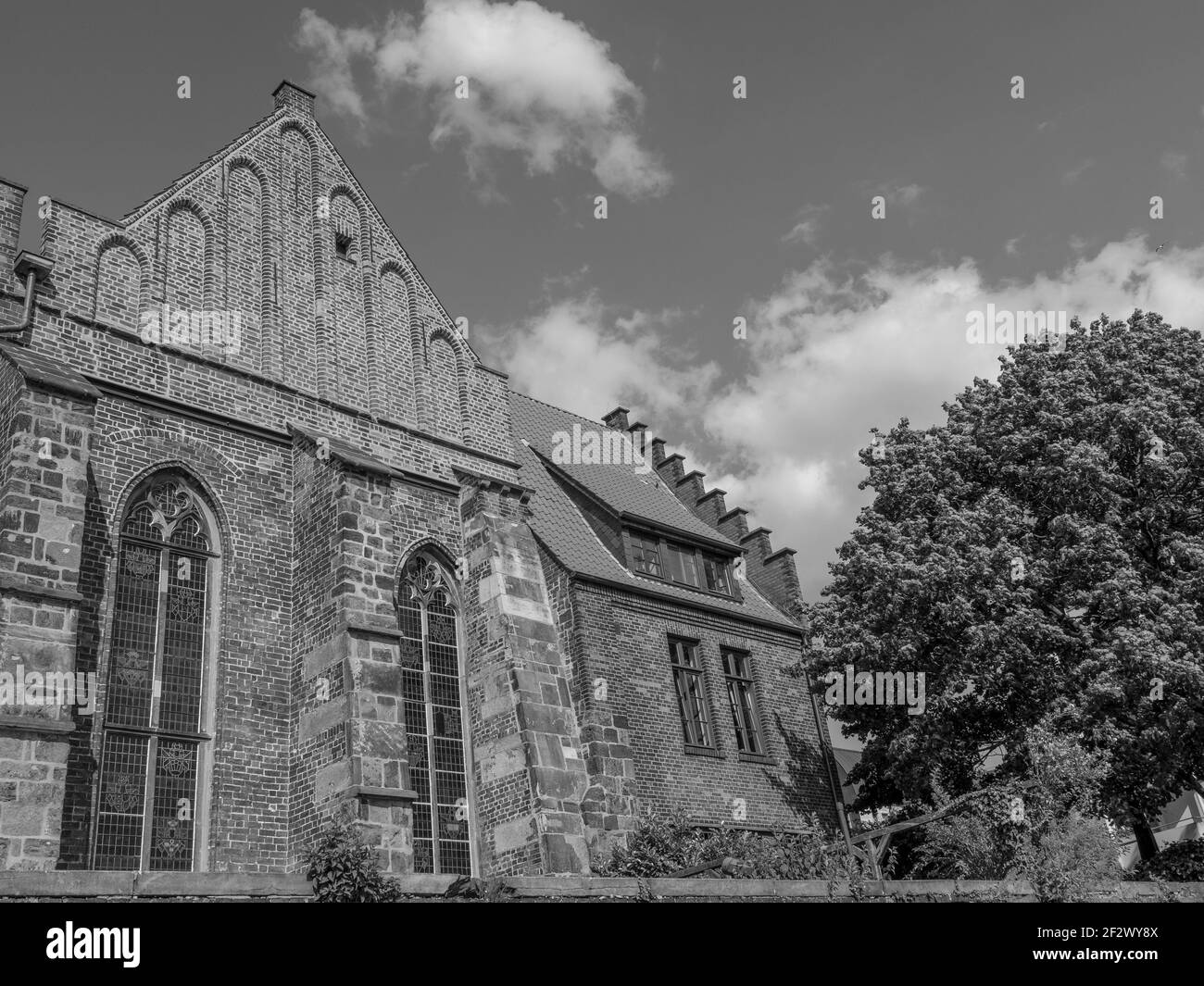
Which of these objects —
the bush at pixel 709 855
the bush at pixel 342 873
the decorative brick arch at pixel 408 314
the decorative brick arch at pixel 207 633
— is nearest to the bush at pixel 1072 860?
the bush at pixel 709 855

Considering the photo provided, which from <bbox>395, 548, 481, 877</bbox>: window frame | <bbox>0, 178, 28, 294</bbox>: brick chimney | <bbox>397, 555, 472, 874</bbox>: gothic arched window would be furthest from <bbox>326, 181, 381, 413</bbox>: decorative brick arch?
<bbox>0, 178, 28, 294</bbox>: brick chimney

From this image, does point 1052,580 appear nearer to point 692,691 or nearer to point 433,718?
point 692,691

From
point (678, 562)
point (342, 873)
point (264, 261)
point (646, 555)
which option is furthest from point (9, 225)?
point (678, 562)

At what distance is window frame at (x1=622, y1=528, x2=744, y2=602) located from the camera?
2391cm

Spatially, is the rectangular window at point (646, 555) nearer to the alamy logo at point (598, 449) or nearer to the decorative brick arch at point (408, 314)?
the alamy logo at point (598, 449)

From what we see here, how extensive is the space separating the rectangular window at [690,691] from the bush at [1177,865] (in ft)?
29.1

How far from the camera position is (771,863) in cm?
1531

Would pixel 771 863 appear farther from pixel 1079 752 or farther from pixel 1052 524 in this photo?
pixel 1052 524

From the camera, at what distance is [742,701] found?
77.9 feet

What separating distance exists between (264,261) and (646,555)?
35.2ft

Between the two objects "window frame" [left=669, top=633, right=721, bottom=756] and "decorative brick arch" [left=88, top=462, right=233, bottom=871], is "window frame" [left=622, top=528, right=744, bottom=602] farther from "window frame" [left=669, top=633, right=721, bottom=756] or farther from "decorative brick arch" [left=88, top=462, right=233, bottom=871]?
"decorative brick arch" [left=88, top=462, right=233, bottom=871]
